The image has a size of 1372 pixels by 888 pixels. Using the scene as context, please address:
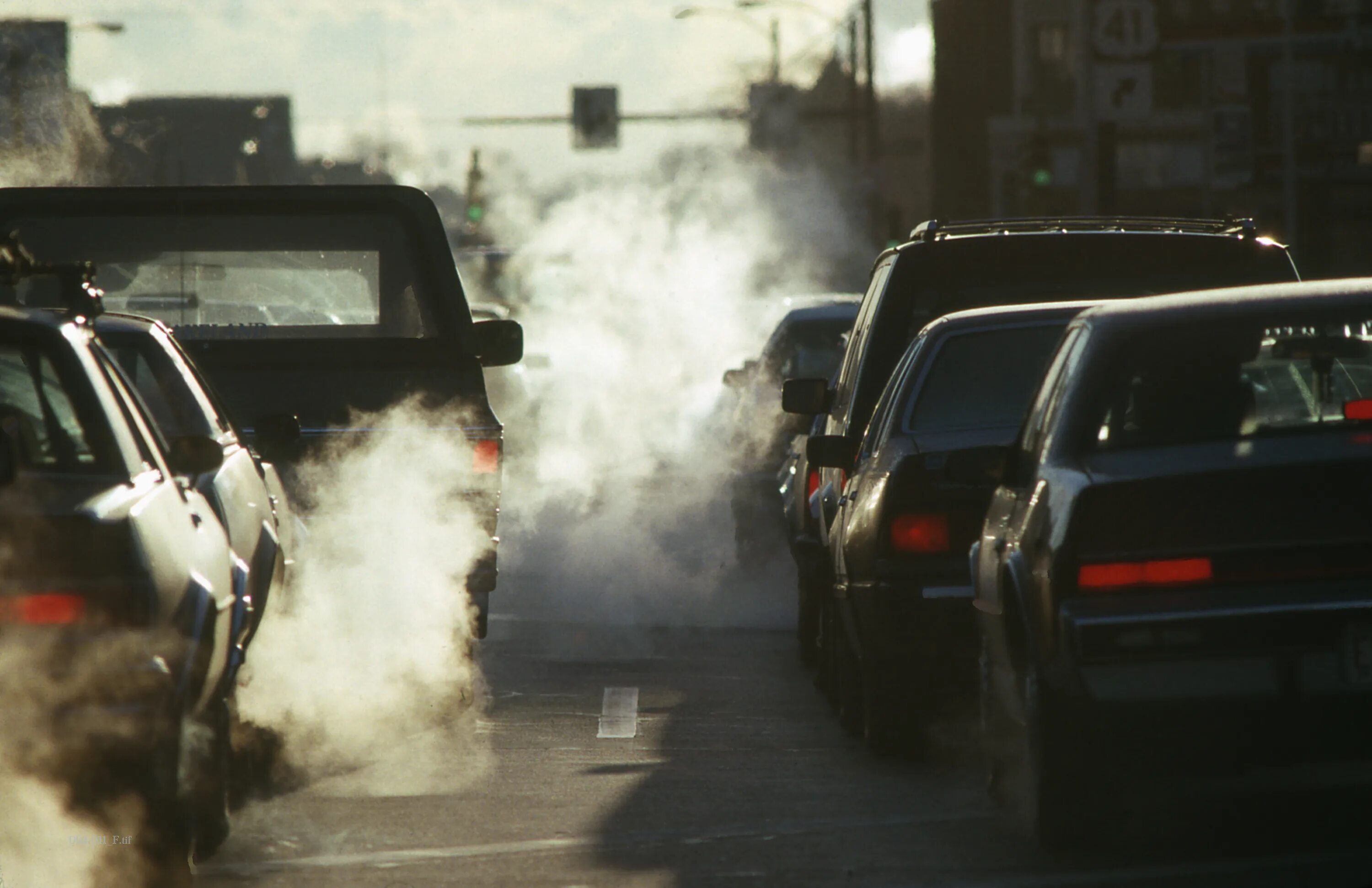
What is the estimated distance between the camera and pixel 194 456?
7.51 metres

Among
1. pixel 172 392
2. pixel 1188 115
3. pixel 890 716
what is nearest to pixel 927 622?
pixel 890 716

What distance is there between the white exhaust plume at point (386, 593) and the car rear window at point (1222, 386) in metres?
3.73

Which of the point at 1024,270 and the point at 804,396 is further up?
the point at 1024,270

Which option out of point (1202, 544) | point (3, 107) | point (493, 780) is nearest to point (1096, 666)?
point (1202, 544)

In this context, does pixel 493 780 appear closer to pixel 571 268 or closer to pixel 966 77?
pixel 571 268

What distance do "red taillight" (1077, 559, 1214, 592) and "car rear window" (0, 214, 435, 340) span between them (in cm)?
591

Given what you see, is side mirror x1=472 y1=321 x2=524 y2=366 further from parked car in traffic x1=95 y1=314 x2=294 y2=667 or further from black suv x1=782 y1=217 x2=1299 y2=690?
parked car in traffic x1=95 y1=314 x2=294 y2=667

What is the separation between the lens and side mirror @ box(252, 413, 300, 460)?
10.1 meters

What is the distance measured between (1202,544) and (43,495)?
9.55 ft

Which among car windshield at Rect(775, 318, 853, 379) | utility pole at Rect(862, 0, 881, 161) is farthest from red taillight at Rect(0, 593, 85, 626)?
utility pole at Rect(862, 0, 881, 161)

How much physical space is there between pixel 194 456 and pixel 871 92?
1915 inches

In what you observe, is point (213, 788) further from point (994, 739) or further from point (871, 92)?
point (871, 92)

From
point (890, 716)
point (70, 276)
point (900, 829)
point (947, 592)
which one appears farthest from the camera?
point (890, 716)

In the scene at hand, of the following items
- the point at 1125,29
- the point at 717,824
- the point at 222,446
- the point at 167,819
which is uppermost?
the point at 1125,29
